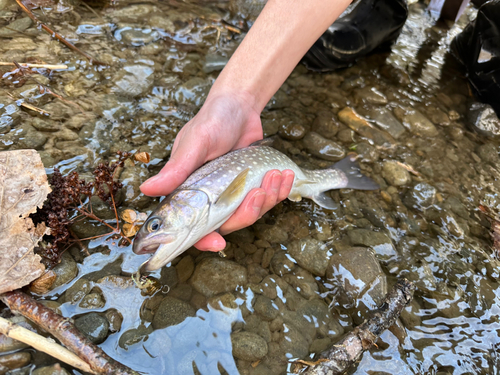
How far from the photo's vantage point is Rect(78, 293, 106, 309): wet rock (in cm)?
259

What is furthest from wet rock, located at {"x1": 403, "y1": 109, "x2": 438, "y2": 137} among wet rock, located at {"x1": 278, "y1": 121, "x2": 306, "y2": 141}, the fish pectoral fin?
the fish pectoral fin

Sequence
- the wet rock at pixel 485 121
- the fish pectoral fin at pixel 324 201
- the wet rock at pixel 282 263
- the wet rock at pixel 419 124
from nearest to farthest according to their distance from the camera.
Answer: the wet rock at pixel 282 263 < the fish pectoral fin at pixel 324 201 < the wet rock at pixel 419 124 < the wet rock at pixel 485 121

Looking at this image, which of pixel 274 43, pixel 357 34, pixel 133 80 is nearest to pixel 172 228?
pixel 274 43

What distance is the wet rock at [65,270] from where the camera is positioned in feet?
8.71

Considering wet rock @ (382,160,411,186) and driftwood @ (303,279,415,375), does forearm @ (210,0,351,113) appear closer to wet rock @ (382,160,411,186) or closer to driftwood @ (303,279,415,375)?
wet rock @ (382,160,411,186)

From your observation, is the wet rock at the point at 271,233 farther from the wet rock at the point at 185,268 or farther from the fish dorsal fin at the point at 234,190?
the wet rock at the point at 185,268

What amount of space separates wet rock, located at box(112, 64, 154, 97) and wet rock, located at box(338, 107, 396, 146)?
293 cm

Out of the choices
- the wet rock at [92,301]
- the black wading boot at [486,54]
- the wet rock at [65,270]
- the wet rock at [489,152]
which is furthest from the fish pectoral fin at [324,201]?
the black wading boot at [486,54]

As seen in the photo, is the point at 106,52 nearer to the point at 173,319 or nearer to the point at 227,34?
the point at 227,34

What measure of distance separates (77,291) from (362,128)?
13.7 ft

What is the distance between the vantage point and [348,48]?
5.44 metres

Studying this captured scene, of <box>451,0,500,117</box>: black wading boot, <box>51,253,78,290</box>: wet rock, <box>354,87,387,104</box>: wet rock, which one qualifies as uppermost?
<box>451,0,500,117</box>: black wading boot

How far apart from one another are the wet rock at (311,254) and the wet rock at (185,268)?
1.05 m

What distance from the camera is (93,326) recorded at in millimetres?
2459
